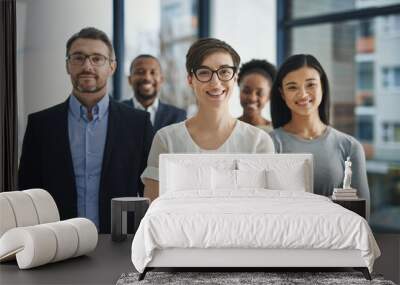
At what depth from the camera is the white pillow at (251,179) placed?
6762mm

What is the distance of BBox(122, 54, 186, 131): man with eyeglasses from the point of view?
7.51 meters

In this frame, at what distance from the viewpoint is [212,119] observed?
24.2ft

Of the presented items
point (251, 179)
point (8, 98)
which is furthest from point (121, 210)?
point (8, 98)

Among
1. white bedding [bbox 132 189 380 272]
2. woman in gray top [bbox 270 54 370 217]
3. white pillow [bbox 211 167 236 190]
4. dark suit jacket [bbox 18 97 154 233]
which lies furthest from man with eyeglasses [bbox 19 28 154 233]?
white bedding [bbox 132 189 380 272]

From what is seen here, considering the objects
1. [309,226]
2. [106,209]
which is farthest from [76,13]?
[309,226]

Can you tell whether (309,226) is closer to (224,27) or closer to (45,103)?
(224,27)

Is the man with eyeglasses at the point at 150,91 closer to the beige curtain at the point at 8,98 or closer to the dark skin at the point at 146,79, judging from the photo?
the dark skin at the point at 146,79

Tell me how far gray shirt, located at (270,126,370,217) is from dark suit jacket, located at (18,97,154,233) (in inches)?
64.3

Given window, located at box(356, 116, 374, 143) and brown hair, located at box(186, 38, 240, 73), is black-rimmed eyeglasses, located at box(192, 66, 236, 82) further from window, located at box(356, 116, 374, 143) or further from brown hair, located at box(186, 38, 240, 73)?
window, located at box(356, 116, 374, 143)

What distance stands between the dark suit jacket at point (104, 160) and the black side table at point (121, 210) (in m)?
0.52

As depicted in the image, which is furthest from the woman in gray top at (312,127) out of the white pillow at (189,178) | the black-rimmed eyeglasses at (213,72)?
the white pillow at (189,178)

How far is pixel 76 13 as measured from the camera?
298 inches

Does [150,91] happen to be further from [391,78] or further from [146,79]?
[391,78]

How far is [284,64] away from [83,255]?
2838 millimetres
